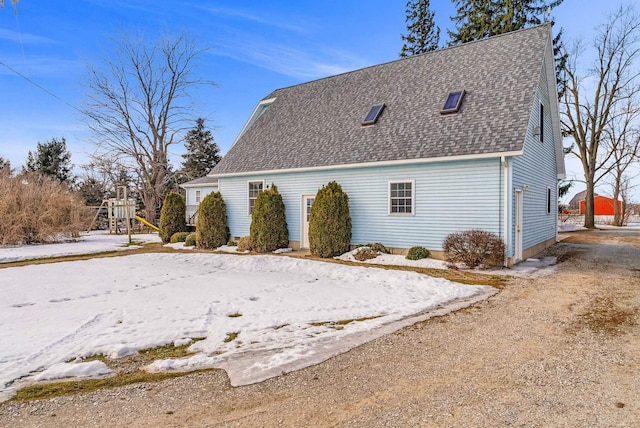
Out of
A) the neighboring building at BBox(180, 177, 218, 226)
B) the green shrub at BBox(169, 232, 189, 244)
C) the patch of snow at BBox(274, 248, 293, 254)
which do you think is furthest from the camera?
the neighboring building at BBox(180, 177, 218, 226)

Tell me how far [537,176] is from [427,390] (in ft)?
39.9

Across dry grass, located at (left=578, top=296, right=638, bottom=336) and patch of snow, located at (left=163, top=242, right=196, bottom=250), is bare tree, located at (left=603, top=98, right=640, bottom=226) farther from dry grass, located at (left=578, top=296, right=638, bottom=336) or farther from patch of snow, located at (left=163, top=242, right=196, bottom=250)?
patch of snow, located at (left=163, top=242, right=196, bottom=250)

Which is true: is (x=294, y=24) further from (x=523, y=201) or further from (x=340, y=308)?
(x=340, y=308)

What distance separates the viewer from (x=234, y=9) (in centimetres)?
1652

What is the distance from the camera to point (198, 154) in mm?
36719

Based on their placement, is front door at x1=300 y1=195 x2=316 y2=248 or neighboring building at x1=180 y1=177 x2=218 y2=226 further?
neighboring building at x1=180 y1=177 x2=218 y2=226

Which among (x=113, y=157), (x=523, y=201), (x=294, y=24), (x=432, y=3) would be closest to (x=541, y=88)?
(x=523, y=201)

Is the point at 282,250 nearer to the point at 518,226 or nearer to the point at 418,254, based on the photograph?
the point at 418,254

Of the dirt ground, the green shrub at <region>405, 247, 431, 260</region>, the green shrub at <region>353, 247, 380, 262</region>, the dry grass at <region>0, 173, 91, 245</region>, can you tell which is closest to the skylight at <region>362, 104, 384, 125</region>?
the green shrub at <region>353, 247, 380, 262</region>

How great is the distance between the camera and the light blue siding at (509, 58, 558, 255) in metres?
11.2

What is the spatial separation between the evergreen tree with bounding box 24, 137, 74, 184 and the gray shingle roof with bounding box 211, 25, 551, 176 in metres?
25.4

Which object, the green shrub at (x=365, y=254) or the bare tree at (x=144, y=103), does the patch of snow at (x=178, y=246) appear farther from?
the bare tree at (x=144, y=103)

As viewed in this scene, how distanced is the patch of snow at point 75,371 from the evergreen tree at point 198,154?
1348 inches

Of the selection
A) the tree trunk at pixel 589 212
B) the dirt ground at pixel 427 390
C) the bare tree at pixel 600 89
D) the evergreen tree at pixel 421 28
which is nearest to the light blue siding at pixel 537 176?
the dirt ground at pixel 427 390
